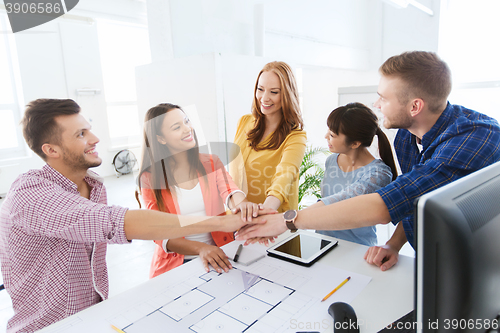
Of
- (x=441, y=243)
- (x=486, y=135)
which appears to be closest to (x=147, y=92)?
(x=441, y=243)

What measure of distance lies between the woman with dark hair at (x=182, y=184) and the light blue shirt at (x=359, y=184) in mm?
429

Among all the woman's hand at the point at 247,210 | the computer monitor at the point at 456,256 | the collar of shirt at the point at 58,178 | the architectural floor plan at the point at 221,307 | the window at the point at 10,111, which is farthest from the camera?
the window at the point at 10,111

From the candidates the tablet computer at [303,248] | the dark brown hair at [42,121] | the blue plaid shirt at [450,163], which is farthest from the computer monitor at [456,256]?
the dark brown hair at [42,121]

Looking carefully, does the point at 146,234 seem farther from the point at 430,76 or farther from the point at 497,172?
the point at 430,76

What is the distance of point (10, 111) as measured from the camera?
11.9 feet

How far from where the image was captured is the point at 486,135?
902mm

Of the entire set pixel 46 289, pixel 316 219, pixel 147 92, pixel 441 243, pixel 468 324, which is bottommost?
pixel 46 289

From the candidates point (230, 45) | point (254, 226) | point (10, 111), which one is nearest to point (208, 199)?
point (254, 226)

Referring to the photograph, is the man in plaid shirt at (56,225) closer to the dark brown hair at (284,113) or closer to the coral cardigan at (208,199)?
the coral cardigan at (208,199)

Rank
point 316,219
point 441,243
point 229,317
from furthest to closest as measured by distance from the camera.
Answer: point 316,219 < point 229,317 < point 441,243

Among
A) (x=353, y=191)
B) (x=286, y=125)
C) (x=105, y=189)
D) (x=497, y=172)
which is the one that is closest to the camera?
(x=497, y=172)

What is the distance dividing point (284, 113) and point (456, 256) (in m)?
1.25

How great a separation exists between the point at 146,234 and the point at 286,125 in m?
0.93

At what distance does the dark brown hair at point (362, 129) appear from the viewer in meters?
1.44
